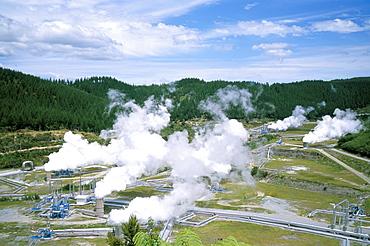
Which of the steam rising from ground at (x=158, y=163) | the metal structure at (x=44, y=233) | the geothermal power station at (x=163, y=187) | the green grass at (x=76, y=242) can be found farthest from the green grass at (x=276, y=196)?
the metal structure at (x=44, y=233)

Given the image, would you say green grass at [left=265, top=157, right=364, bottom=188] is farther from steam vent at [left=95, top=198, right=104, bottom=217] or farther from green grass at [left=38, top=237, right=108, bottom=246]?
green grass at [left=38, top=237, right=108, bottom=246]

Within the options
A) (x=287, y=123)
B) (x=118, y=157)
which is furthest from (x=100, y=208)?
(x=287, y=123)

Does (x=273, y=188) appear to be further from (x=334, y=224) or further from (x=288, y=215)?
(x=334, y=224)


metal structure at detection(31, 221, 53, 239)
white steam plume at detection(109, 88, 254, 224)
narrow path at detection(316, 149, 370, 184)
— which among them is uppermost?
white steam plume at detection(109, 88, 254, 224)

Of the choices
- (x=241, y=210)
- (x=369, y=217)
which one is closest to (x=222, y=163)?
(x=241, y=210)

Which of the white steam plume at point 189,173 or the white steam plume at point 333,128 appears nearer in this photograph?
the white steam plume at point 189,173

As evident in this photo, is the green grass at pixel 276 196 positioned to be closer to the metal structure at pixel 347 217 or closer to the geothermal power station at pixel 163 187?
the geothermal power station at pixel 163 187

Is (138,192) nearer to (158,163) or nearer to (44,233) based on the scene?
(158,163)

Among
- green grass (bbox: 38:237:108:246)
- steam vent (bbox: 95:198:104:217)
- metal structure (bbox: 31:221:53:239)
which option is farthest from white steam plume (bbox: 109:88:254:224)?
metal structure (bbox: 31:221:53:239)
